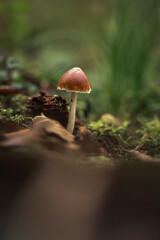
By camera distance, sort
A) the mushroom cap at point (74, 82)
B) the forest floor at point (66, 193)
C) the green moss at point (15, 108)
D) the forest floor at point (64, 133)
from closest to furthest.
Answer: the forest floor at point (66, 193) → the forest floor at point (64, 133) → the mushroom cap at point (74, 82) → the green moss at point (15, 108)

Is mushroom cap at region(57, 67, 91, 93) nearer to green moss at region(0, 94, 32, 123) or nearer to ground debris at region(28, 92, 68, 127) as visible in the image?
ground debris at region(28, 92, 68, 127)

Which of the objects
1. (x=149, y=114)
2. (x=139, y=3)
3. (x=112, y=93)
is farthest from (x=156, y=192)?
(x=139, y=3)

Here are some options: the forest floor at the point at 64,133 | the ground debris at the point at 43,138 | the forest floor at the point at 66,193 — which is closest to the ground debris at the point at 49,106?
the forest floor at the point at 64,133

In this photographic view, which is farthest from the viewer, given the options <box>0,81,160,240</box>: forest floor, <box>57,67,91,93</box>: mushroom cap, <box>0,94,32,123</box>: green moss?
<box>0,94,32,123</box>: green moss

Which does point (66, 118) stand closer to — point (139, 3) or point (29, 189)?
point (29, 189)

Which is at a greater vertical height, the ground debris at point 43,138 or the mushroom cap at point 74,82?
the mushroom cap at point 74,82

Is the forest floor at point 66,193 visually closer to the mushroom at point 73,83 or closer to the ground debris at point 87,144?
the ground debris at point 87,144

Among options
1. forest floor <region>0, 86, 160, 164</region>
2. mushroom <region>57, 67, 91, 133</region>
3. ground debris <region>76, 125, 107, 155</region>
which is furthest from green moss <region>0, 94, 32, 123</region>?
ground debris <region>76, 125, 107, 155</region>

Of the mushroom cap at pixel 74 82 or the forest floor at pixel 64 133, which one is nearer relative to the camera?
the forest floor at pixel 64 133

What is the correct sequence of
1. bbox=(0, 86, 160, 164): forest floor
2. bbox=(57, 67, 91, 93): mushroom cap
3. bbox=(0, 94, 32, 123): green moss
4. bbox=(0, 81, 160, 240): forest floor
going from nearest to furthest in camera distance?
bbox=(0, 81, 160, 240): forest floor < bbox=(0, 86, 160, 164): forest floor < bbox=(57, 67, 91, 93): mushroom cap < bbox=(0, 94, 32, 123): green moss
